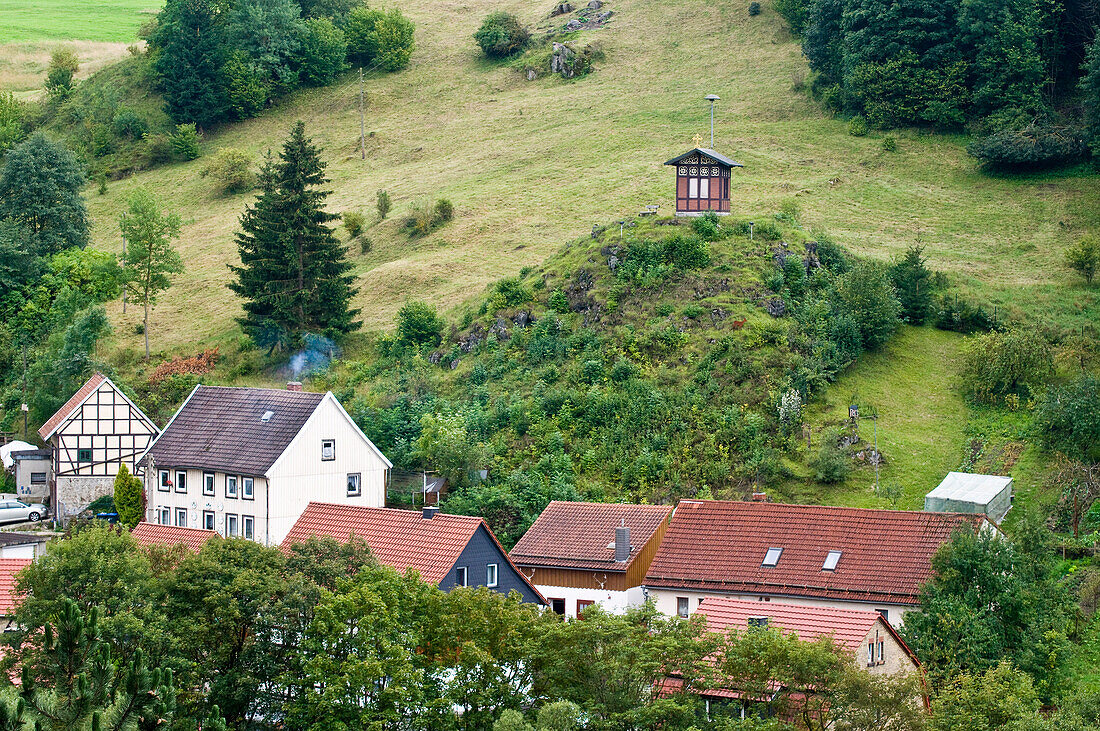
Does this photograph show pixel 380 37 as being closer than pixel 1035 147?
No

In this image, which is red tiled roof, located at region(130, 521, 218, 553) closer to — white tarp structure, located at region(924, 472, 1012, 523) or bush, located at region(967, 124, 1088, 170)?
white tarp structure, located at region(924, 472, 1012, 523)

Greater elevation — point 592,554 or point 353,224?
point 353,224

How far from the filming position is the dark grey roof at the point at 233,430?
50.6 m

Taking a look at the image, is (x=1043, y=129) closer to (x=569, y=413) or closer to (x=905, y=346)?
(x=905, y=346)

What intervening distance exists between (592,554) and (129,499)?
21819mm

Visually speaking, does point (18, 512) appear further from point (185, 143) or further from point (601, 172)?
point (185, 143)

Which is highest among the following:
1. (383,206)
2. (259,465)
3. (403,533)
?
(383,206)

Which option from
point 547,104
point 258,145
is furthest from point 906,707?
point 258,145

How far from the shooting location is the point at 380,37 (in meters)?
112

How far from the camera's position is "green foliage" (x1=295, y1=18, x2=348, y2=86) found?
360ft

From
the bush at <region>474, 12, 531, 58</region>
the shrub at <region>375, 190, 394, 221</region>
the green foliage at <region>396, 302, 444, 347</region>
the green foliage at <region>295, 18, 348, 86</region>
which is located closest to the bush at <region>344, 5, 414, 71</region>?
the green foliage at <region>295, 18, 348, 86</region>

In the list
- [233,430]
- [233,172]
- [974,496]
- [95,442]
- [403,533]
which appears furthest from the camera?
[233,172]

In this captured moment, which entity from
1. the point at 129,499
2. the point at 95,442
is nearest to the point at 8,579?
the point at 129,499

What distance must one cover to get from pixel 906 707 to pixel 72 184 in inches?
2825
